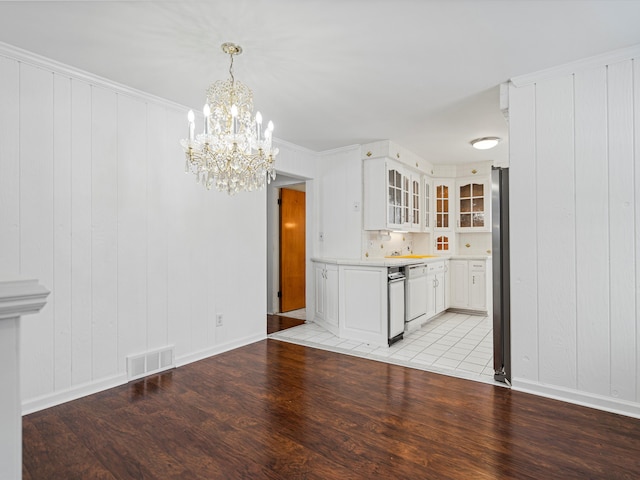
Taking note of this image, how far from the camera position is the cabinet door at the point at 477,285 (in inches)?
217

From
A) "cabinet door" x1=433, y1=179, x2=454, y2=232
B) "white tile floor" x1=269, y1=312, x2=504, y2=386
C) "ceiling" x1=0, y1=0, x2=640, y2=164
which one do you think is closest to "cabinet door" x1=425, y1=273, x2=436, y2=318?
"white tile floor" x1=269, y1=312, x2=504, y2=386

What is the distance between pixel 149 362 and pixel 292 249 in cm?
314

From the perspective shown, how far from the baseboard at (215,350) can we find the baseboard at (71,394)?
52cm

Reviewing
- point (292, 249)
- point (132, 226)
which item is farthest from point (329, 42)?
point (292, 249)

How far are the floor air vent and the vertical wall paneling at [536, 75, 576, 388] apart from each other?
3.14 meters

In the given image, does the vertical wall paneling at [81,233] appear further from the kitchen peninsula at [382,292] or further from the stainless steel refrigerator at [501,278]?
the stainless steel refrigerator at [501,278]

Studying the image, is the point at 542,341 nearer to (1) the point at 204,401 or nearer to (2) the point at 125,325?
(1) the point at 204,401

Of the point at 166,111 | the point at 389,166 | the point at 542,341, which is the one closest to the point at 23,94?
the point at 166,111

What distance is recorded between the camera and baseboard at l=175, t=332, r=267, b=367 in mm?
3302

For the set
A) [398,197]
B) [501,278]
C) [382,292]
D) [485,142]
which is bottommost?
[382,292]

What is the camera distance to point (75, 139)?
2645mm

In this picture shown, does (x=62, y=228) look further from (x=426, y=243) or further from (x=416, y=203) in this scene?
(x=426, y=243)

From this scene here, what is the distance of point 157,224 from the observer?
3150 mm

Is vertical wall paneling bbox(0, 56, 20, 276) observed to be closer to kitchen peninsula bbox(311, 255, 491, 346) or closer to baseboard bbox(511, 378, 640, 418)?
kitchen peninsula bbox(311, 255, 491, 346)
